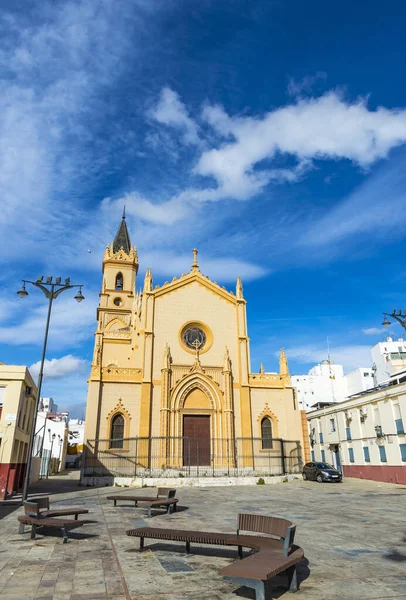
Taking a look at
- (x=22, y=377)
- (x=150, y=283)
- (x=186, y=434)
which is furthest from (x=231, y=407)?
(x=22, y=377)

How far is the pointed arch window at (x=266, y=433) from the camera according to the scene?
31859 millimetres

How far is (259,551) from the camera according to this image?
264 inches

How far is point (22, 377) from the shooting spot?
20.9 meters

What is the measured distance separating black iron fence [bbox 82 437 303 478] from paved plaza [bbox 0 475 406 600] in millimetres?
14256

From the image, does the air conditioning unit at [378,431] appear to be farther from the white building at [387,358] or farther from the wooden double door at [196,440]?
the white building at [387,358]

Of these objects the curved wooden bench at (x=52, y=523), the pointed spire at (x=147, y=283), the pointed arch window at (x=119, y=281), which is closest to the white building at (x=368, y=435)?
the pointed spire at (x=147, y=283)

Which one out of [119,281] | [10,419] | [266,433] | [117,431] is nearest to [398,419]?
[266,433]

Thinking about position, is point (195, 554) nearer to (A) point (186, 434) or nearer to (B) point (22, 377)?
(B) point (22, 377)

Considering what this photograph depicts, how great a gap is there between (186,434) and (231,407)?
3.74 m

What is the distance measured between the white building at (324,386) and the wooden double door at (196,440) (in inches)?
1749

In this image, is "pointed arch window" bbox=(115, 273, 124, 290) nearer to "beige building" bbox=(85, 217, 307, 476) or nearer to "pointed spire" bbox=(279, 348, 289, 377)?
"beige building" bbox=(85, 217, 307, 476)

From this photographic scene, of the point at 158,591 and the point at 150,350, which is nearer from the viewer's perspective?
the point at 158,591

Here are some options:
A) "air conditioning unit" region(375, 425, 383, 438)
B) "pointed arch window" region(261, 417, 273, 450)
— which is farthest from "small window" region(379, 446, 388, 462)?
"pointed arch window" region(261, 417, 273, 450)

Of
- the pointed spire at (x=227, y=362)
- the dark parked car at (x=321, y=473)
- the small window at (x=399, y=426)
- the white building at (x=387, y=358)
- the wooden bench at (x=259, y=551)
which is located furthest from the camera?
the white building at (x=387, y=358)
